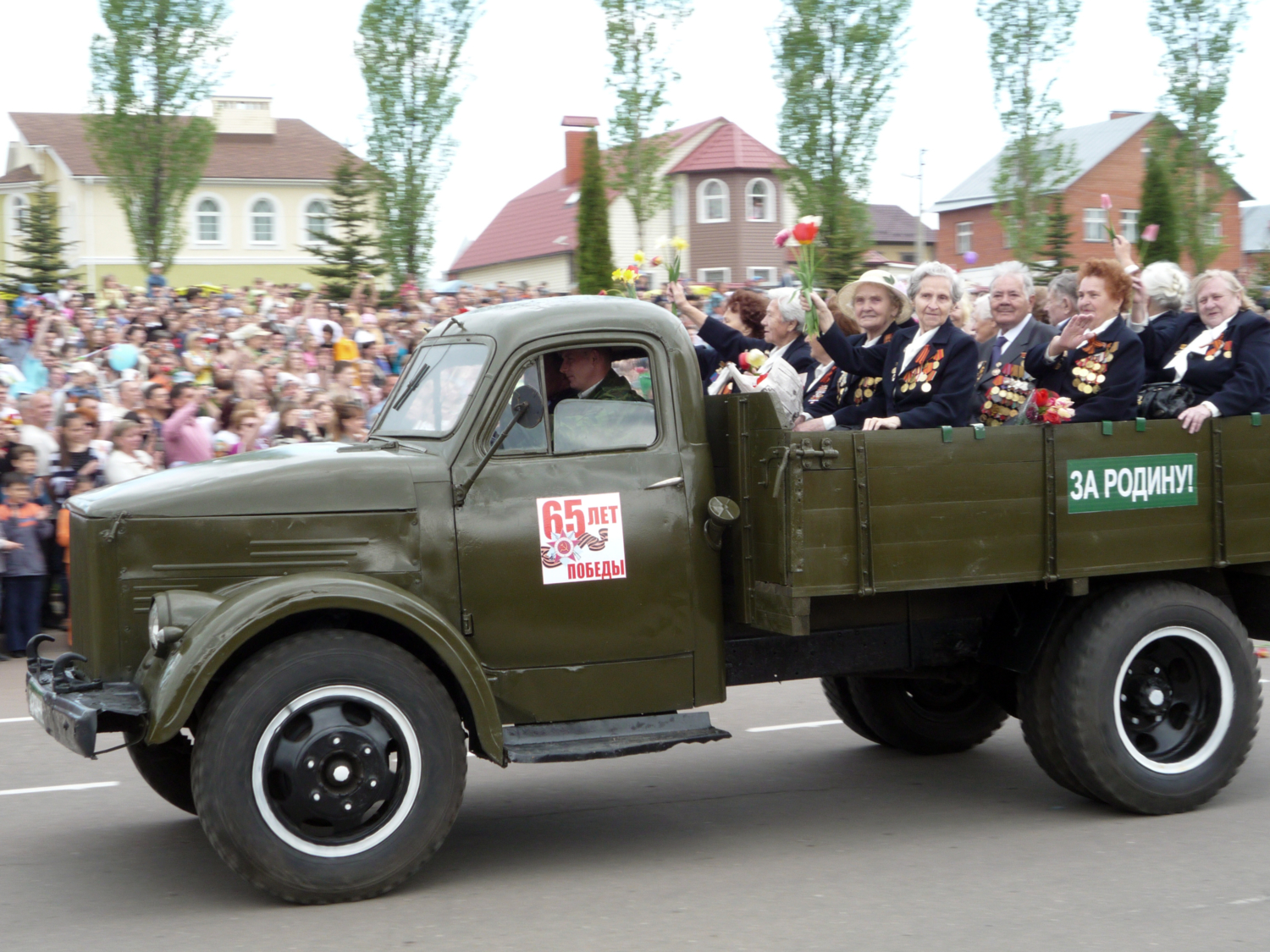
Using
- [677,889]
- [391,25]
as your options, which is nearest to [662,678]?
[677,889]

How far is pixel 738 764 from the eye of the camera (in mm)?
7027

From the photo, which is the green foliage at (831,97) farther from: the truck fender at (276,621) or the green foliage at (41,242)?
the truck fender at (276,621)

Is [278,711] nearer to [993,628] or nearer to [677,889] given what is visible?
[677,889]

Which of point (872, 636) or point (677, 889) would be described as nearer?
point (677, 889)

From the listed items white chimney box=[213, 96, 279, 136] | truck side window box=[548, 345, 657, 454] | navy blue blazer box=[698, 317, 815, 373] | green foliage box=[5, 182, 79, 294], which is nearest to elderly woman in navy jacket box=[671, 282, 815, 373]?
navy blue blazer box=[698, 317, 815, 373]

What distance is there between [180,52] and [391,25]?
16.9 feet

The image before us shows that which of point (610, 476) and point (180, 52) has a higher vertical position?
point (180, 52)

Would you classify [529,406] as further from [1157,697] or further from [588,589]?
[1157,697]

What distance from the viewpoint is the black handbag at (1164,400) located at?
6.25 m

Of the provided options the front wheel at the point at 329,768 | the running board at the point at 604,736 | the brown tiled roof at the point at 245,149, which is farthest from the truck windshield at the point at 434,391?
the brown tiled roof at the point at 245,149

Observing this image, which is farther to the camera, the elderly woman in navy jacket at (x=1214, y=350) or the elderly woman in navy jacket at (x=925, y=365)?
the elderly woman in navy jacket at (x=1214, y=350)

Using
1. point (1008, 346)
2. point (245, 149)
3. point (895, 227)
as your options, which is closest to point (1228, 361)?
point (1008, 346)

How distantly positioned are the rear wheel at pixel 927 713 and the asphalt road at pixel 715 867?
9 centimetres

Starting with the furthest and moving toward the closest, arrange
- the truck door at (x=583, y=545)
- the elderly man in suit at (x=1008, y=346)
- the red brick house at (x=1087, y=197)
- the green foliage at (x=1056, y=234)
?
the red brick house at (x=1087, y=197) < the green foliage at (x=1056, y=234) < the elderly man in suit at (x=1008, y=346) < the truck door at (x=583, y=545)
